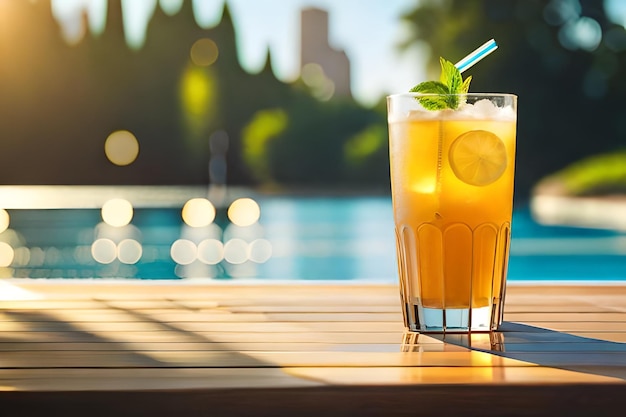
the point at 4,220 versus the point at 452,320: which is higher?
the point at 4,220

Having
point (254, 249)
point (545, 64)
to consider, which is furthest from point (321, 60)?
point (254, 249)

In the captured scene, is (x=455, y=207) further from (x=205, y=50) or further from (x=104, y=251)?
(x=205, y=50)

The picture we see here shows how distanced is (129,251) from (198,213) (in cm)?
490

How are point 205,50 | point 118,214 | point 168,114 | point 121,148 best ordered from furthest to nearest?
point 121,148 → point 168,114 → point 205,50 → point 118,214

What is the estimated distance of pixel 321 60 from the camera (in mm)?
25922

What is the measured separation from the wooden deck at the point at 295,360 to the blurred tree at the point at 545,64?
20.6 meters

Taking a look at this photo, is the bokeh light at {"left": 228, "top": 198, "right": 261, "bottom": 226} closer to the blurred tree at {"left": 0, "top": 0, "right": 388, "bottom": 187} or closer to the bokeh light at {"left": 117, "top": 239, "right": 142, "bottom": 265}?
the blurred tree at {"left": 0, "top": 0, "right": 388, "bottom": 187}

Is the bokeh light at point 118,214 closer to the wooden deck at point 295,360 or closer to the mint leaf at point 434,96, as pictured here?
the wooden deck at point 295,360

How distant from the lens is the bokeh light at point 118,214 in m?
16.1

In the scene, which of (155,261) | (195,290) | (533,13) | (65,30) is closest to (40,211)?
(155,261)

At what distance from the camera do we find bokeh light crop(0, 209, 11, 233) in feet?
49.4

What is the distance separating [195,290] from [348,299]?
0.30 metres

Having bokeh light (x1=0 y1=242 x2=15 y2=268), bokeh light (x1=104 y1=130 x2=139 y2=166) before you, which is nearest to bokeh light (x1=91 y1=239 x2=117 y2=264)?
bokeh light (x1=0 y1=242 x2=15 y2=268)

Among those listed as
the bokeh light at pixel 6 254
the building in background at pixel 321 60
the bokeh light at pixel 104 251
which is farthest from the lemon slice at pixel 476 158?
the building in background at pixel 321 60
